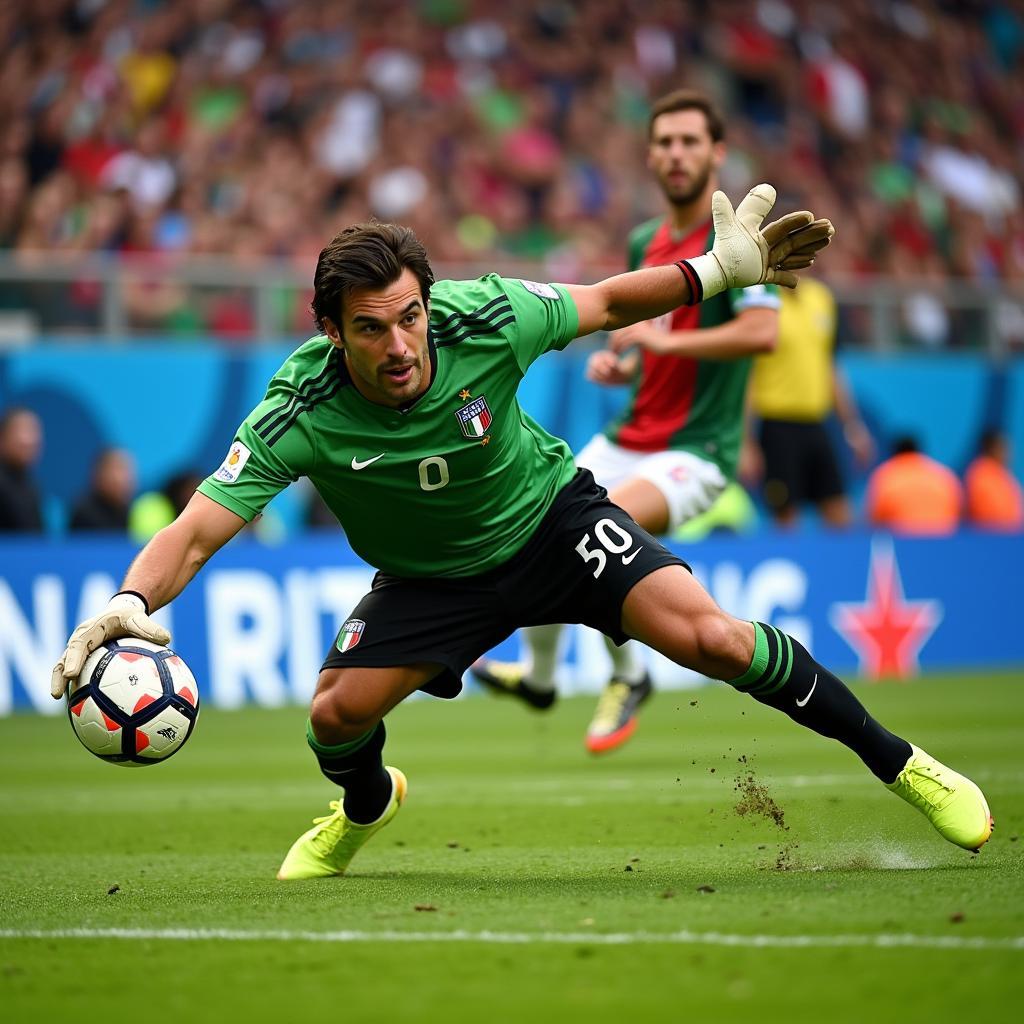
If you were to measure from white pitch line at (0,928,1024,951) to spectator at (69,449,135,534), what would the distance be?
32.7 feet

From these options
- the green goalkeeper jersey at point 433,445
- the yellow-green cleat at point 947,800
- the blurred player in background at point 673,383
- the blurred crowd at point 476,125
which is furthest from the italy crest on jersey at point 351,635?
the blurred crowd at point 476,125

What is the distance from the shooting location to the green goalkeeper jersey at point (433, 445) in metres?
5.50

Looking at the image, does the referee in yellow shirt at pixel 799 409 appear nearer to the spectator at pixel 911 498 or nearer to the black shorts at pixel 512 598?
the spectator at pixel 911 498

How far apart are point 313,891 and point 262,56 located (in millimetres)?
14472

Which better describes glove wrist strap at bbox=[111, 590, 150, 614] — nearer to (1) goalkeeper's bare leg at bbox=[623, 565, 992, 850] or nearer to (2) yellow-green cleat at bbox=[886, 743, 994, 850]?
(1) goalkeeper's bare leg at bbox=[623, 565, 992, 850]

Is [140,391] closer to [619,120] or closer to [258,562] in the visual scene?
[258,562]

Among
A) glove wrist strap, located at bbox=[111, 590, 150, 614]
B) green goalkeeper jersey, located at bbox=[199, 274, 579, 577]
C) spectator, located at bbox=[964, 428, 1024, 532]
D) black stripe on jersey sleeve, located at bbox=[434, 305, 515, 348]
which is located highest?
black stripe on jersey sleeve, located at bbox=[434, 305, 515, 348]

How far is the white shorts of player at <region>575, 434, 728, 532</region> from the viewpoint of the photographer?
8.45 m

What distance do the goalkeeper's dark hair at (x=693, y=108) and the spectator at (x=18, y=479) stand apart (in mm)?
7373

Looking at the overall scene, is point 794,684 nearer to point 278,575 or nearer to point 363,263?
point 363,263

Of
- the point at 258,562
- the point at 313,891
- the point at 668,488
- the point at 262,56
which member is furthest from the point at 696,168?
the point at 262,56

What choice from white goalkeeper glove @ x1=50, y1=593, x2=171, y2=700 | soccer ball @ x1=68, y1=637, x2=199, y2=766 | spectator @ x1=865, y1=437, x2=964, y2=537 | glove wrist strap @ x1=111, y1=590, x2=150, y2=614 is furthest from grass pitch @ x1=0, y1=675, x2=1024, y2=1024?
spectator @ x1=865, y1=437, x2=964, y2=537

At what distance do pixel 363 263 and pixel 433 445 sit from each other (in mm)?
651

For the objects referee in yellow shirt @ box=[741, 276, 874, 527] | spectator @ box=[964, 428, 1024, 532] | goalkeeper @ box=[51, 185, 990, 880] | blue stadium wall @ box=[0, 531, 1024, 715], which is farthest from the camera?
spectator @ box=[964, 428, 1024, 532]
